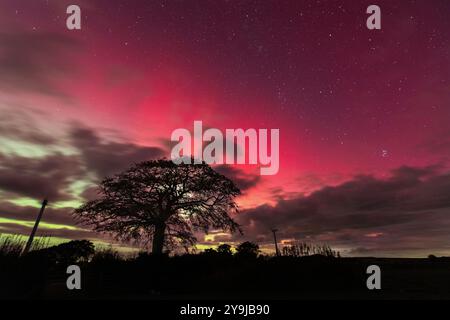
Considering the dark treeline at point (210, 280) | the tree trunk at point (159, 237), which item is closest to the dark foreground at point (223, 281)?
the dark treeline at point (210, 280)

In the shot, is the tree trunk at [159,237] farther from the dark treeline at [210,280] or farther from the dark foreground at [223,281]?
the dark foreground at [223,281]

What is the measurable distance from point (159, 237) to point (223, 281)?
12291mm

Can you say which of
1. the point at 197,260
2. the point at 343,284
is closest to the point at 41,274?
the point at 197,260

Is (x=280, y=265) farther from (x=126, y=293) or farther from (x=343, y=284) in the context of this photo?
(x=126, y=293)

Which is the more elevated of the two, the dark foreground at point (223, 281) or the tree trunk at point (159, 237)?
the tree trunk at point (159, 237)

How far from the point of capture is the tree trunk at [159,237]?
2582 cm

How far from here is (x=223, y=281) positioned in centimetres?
1555

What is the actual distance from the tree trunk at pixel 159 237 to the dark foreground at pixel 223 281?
7767mm

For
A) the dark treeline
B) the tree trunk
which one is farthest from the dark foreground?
the tree trunk

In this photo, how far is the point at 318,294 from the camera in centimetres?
1305

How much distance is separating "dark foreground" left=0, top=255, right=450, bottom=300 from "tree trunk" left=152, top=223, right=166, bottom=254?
777 centimetres

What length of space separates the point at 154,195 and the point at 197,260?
1016 cm

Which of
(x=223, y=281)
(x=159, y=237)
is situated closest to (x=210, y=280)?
(x=223, y=281)

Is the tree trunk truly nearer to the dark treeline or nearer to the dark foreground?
the dark treeline
